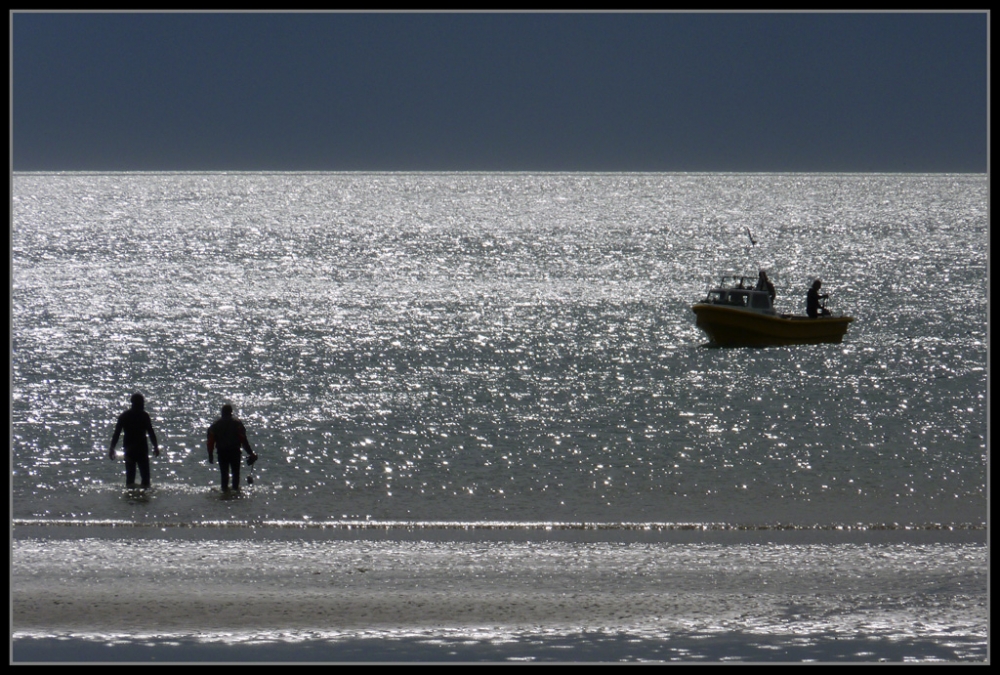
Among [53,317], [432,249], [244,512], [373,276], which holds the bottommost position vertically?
[244,512]

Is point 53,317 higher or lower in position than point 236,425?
higher

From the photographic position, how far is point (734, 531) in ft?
46.0

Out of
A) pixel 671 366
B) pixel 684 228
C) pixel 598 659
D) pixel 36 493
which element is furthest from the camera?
pixel 684 228

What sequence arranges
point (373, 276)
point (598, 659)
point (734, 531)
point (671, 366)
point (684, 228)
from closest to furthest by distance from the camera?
1. point (598, 659)
2. point (734, 531)
3. point (671, 366)
4. point (373, 276)
5. point (684, 228)

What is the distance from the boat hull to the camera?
117ft

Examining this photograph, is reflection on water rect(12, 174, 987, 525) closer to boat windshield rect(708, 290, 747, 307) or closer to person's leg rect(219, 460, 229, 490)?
person's leg rect(219, 460, 229, 490)

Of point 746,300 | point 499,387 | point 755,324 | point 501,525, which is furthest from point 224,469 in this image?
point 746,300

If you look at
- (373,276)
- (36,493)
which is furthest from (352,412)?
(373,276)

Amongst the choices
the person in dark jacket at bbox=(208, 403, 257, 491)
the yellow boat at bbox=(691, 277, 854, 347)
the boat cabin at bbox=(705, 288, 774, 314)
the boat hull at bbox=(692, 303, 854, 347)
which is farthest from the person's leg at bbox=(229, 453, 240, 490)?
the boat cabin at bbox=(705, 288, 774, 314)

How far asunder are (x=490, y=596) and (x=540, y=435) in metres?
12.6

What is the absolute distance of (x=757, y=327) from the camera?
35.9 meters

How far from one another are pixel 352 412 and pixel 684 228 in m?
102

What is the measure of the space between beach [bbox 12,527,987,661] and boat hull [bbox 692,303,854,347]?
73.2 ft

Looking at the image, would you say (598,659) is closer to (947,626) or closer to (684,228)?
(947,626)
